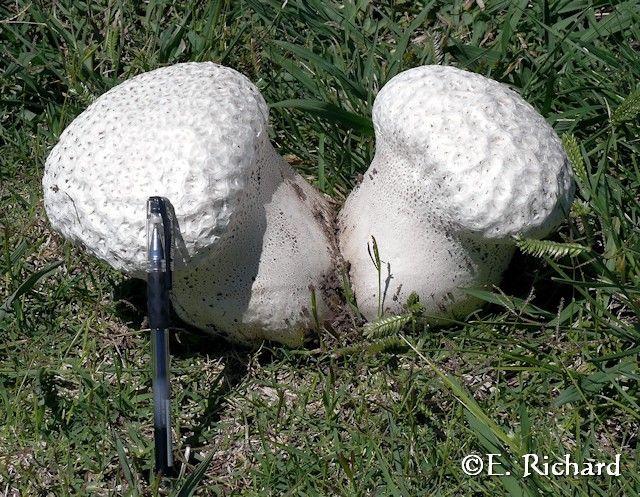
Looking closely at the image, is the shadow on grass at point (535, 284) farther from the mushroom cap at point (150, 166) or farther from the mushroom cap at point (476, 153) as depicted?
the mushroom cap at point (150, 166)

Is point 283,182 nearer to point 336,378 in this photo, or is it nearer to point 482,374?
point 336,378

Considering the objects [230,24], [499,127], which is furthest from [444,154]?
[230,24]

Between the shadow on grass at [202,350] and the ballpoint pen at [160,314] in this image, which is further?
the shadow on grass at [202,350]

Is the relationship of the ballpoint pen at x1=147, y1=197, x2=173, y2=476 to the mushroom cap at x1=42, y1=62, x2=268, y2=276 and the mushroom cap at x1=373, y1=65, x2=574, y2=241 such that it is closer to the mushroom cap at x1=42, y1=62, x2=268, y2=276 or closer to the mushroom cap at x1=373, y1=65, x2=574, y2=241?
the mushroom cap at x1=42, y1=62, x2=268, y2=276

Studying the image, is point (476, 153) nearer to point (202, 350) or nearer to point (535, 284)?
point (535, 284)

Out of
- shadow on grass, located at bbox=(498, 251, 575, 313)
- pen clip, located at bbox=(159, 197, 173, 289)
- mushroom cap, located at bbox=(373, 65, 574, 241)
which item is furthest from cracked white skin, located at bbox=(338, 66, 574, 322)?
pen clip, located at bbox=(159, 197, 173, 289)

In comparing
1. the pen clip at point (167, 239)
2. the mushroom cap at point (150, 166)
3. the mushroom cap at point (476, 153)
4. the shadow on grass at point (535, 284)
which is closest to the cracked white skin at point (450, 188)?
the mushroom cap at point (476, 153)

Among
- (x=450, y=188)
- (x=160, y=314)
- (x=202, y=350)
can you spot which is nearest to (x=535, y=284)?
(x=450, y=188)
